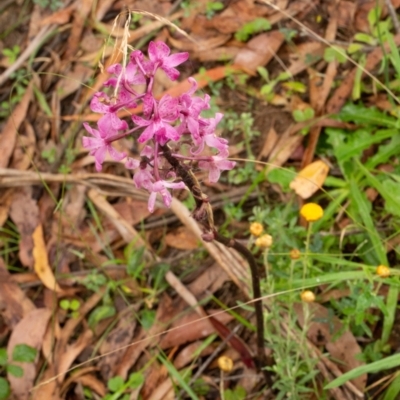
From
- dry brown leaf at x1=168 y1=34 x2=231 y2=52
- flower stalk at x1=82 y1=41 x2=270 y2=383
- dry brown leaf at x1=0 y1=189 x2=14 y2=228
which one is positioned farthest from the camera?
dry brown leaf at x1=168 y1=34 x2=231 y2=52

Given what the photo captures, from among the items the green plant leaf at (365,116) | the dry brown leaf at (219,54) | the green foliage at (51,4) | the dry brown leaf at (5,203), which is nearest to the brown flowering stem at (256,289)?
the green plant leaf at (365,116)

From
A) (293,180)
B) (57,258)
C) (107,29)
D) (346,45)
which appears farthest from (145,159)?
(107,29)

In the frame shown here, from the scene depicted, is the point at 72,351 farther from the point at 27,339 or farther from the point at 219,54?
the point at 219,54

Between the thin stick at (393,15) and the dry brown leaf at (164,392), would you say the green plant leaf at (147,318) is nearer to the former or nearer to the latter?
the dry brown leaf at (164,392)

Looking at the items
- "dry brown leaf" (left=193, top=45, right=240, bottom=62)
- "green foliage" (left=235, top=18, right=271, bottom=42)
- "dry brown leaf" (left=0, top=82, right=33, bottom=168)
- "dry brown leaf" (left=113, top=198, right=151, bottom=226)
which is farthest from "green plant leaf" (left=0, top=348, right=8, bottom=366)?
"green foliage" (left=235, top=18, right=271, bottom=42)

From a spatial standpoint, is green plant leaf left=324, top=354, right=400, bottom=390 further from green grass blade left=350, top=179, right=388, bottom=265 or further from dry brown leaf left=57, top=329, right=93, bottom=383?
dry brown leaf left=57, top=329, right=93, bottom=383

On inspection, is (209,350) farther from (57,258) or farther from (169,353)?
(57,258)
